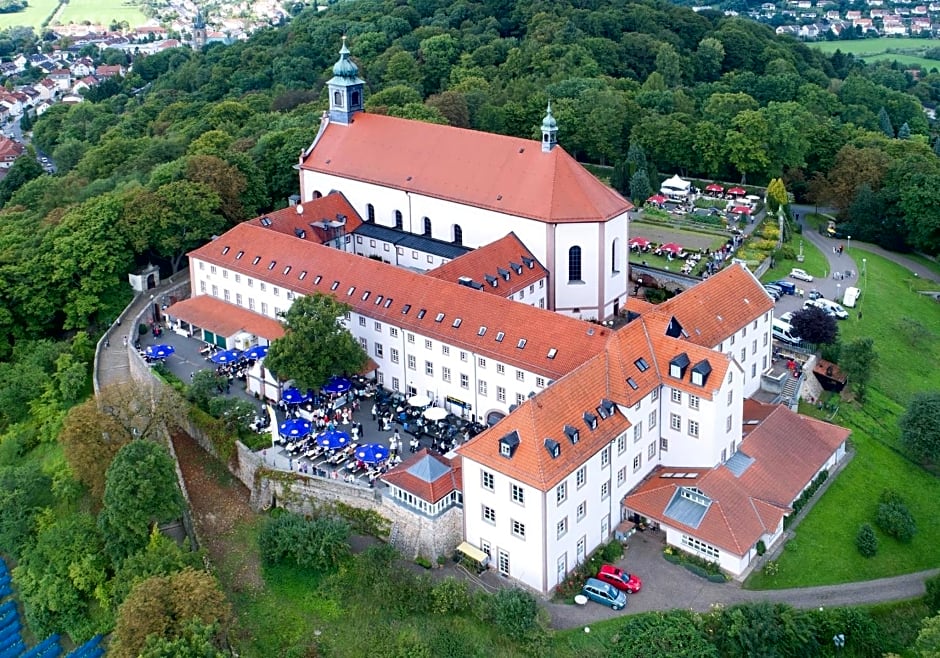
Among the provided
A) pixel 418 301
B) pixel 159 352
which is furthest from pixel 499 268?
pixel 159 352

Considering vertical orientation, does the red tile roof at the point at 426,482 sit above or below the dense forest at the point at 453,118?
below

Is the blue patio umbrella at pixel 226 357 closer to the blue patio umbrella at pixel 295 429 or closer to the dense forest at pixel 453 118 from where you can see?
the blue patio umbrella at pixel 295 429

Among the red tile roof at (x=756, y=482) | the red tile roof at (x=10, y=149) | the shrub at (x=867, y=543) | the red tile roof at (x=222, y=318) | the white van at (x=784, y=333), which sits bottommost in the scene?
the red tile roof at (x=10, y=149)

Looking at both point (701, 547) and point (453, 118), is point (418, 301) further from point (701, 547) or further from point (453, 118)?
point (453, 118)

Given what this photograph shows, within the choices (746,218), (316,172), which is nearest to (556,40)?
(746,218)

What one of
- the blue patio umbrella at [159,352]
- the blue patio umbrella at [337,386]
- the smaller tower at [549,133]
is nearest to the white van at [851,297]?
the smaller tower at [549,133]

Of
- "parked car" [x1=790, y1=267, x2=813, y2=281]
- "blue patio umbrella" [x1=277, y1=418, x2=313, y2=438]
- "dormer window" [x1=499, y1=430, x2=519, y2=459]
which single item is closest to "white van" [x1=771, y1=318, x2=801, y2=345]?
"parked car" [x1=790, y1=267, x2=813, y2=281]

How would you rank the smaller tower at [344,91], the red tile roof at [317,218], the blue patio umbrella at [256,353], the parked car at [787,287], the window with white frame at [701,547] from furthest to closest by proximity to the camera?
the smaller tower at [344,91] < the parked car at [787,287] < the red tile roof at [317,218] < the blue patio umbrella at [256,353] < the window with white frame at [701,547]
